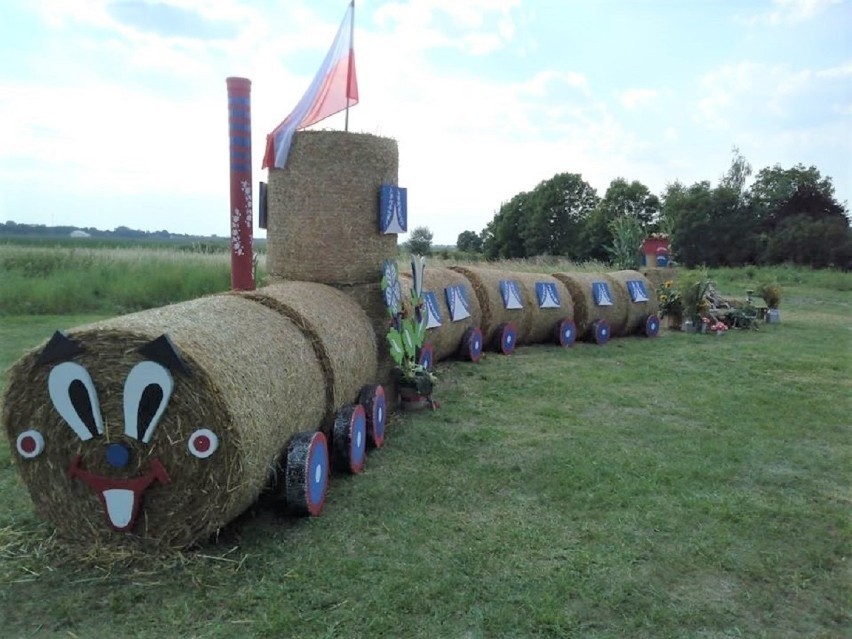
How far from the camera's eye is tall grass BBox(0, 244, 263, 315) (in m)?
12.5

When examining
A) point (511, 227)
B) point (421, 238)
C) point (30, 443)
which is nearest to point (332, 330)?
point (30, 443)

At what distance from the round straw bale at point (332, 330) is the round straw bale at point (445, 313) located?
1917 millimetres

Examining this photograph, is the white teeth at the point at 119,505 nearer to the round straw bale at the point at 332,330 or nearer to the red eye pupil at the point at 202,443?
the red eye pupil at the point at 202,443

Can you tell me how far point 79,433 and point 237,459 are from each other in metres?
0.75

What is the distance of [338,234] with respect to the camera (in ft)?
18.0

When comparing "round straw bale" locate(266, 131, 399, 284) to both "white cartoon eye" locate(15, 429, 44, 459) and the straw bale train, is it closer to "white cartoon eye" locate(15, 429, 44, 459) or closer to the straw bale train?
the straw bale train

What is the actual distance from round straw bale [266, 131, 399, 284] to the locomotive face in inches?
99.7

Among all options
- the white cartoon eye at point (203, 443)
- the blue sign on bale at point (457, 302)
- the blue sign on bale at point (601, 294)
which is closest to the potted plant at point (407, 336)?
the blue sign on bale at point (457, 302)

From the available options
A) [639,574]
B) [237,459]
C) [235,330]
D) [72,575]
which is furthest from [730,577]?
[72,575]

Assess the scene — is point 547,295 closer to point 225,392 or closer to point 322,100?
point 322,100

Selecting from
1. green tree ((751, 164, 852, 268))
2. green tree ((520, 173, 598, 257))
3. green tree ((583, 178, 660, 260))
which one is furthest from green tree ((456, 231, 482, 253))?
green tree ((751, 164, 852, 268))

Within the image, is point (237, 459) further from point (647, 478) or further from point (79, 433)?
point (647, 478)

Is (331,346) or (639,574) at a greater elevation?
(331,346)

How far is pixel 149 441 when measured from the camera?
3.15 metres
